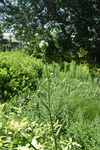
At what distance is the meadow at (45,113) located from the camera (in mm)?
1593

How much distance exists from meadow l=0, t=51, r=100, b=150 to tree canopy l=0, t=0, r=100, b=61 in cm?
216

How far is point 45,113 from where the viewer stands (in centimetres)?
225

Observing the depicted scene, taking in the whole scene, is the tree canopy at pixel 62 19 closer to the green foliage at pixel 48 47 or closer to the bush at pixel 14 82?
the green foliage at pixel 48 47

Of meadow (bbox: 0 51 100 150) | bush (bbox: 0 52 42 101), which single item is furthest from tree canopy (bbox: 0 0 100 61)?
bush (bbox: 0 52 42 101)

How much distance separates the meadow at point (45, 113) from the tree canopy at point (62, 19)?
7.09 feet

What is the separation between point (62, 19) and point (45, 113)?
528 centimetres

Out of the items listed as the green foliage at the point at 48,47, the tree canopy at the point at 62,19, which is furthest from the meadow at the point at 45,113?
the green foliage at the point at 48,47

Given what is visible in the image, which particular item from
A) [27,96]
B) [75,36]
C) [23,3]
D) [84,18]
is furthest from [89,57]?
[27,96]

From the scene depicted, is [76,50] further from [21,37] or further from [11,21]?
[11,21]

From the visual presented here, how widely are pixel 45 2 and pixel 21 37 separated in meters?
2.09

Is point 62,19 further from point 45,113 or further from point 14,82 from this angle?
point 45,113

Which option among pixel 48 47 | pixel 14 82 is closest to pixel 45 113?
pixel 14 82

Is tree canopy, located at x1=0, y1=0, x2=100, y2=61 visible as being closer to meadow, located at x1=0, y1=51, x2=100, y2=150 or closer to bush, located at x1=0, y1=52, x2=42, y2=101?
meadow, located at x1=0, y1=51, x2=100, y2=150

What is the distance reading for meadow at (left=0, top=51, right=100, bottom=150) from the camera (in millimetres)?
1593
